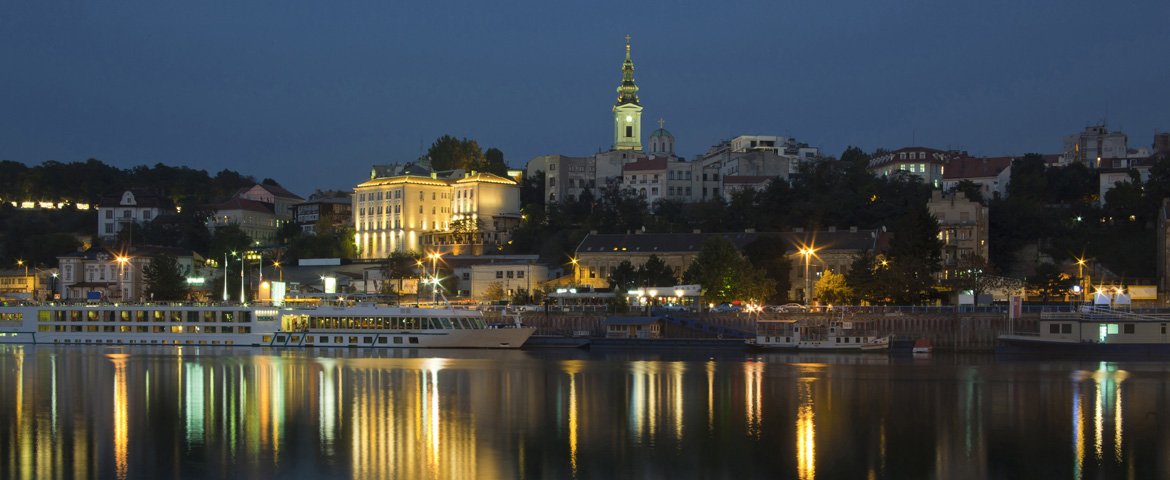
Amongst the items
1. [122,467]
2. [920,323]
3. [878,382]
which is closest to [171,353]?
[122,467]

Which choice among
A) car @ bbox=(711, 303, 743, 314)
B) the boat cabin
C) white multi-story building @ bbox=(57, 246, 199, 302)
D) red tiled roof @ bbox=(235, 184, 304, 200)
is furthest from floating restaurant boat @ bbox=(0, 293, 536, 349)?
red tiled roof @ bbox=(235, 184, 304, 200)

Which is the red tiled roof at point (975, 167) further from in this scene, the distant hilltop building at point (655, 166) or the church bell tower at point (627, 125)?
the church bell tower at point (627, 125)

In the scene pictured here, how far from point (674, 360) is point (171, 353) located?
26005 mm

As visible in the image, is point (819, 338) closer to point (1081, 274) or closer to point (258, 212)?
point (1081, 274)

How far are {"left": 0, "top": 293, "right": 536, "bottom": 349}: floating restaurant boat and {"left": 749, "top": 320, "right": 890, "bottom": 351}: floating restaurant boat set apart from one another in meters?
12.8

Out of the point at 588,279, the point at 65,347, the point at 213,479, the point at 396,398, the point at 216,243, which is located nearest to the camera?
the point at 213,479

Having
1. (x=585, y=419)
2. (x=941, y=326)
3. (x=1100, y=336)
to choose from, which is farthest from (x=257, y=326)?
(x=1100, y=336)

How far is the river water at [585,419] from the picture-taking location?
83.4ft

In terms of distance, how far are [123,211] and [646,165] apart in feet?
189

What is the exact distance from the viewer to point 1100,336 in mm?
52188

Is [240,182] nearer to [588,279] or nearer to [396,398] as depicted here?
[588,279]

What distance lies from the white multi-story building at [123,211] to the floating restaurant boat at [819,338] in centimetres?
8311

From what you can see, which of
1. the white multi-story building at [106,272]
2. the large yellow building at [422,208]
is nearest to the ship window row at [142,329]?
the white multi-story building at [106,272]

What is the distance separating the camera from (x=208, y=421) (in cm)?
3195
